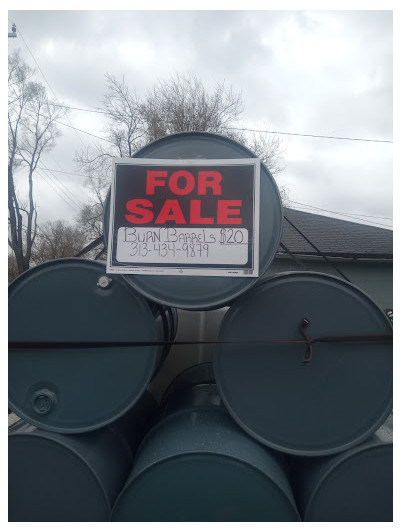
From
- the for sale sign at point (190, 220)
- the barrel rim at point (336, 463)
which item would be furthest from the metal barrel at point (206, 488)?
the for sale sign at point (190, 220)

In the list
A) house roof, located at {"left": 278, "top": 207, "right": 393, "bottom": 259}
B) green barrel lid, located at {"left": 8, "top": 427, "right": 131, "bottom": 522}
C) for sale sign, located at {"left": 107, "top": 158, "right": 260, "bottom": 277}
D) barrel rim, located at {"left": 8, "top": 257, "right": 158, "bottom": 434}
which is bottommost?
green barrel lid, located at {"left": 8, "top": 427, "right": 131, "bottom": 522}

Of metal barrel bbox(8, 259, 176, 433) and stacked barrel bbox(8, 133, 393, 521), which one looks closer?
stacked barrel bbox(8, 133, 393, 521)

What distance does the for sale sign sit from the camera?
6.68 ft

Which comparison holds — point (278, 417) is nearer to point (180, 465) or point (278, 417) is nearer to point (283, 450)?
point (283, 450)

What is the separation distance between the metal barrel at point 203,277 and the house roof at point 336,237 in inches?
486

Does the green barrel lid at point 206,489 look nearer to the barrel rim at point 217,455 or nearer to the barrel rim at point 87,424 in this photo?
the barrel rim at point 217,455

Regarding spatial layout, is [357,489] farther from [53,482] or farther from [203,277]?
[53,482]

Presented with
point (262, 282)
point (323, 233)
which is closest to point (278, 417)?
point (262, 282)

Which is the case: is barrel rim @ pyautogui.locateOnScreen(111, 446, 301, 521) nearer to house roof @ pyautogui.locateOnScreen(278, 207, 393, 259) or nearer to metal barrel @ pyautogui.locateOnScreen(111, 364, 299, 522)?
metal barrel @ pyautogui.locateOnScreen(111, 364, 299, 522)

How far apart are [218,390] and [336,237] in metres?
16.6

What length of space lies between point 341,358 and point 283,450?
0.52 meters

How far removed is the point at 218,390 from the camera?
212 cm

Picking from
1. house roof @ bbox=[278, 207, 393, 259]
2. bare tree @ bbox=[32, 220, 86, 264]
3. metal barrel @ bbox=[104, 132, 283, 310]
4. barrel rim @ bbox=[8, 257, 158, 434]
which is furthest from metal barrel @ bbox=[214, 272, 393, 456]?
bare tree @ bbox=[32, 220, 86, 264]

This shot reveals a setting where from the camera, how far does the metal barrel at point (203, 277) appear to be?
6.70 ft
